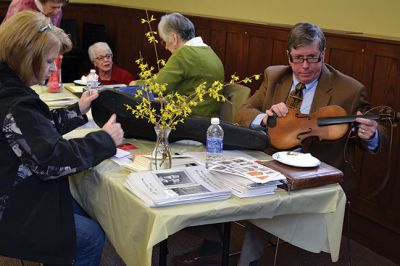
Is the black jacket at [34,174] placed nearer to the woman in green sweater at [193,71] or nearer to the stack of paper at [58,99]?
the stack of paper at [58,99]

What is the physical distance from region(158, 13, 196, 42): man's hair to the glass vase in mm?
1646

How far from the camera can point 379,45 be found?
3.08 m

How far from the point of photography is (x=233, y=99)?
3.17 m

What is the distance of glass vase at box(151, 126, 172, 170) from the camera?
6.88 feet

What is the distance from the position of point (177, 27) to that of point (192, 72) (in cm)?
42

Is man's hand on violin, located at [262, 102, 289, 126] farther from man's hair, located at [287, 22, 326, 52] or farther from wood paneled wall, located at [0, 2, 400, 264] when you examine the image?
wood paneled wall, located at [0, 2, 400, 264]

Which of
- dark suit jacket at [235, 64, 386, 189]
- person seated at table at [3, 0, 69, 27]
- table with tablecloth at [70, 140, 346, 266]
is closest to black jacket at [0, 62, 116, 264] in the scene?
table with tablecloth at [70, 140, 346, 266]

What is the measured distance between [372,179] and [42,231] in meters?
2.11

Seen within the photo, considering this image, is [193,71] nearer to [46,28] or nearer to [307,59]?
[307,59]

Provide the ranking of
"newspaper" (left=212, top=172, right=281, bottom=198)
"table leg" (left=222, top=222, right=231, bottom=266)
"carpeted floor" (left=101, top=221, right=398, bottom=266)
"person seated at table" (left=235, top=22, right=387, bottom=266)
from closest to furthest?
"newspaper" (left=212, top=172, right=281, bottom=198) → "table leg" (left=222, top=222, right=231, bottom=266) → "person seated at table" (left=235, top=22, right=387, bottom=266) → "carpeted floor" (left=101, top=221, right=398, bottom=266)

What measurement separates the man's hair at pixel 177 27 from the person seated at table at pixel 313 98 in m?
1.05

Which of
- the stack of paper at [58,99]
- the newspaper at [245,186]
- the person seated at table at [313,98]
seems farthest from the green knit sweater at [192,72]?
the newspaper at [245,186]

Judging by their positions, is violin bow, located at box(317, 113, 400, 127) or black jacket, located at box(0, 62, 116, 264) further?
violin bow, located at box(317, 113, 400, 127)

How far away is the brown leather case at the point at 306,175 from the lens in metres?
1.94
